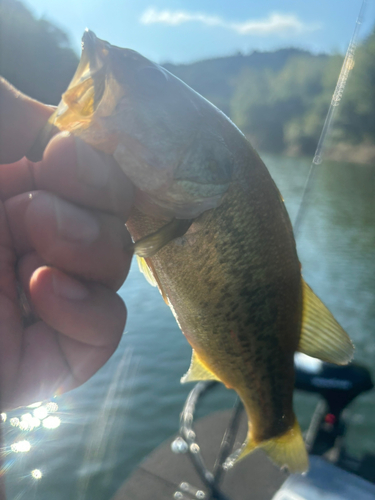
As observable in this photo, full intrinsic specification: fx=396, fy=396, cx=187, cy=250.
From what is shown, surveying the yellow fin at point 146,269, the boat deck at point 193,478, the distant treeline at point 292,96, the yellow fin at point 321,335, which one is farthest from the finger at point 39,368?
the distant treeline at point 292,96

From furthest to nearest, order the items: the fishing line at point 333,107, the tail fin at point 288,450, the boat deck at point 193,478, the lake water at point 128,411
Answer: the lake water at point 128,411 → the fishing line at point 333,107 → the boat deck at point 193,478 → the tail fin at point 288,450

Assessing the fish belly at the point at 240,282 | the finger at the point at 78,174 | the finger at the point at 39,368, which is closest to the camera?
the finger at the point at 78,174

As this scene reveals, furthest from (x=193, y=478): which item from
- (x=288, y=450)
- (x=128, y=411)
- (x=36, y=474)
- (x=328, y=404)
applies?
(x=128, y=411)

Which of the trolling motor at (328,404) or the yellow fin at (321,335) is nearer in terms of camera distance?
the yellow fin at (321,335)

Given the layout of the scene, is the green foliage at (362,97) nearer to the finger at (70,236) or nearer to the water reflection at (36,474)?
the water reflection at (36,474)

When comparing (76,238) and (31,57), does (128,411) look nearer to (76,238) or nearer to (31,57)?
(76,238)

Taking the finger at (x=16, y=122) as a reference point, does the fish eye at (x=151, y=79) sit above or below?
above

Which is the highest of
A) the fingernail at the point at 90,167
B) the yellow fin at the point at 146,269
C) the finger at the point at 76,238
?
the fingernail at the point at 90,167
